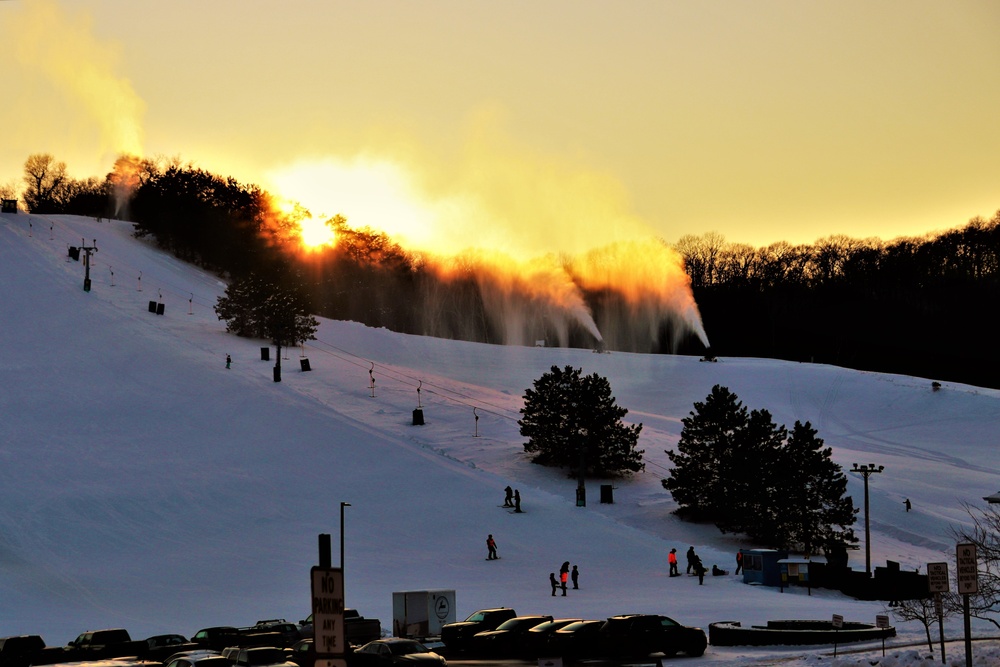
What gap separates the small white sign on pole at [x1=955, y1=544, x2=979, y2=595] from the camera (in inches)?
707

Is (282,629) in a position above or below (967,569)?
below

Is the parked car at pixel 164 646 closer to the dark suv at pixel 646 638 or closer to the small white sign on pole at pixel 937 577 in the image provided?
the dark suv at pixel 646 638

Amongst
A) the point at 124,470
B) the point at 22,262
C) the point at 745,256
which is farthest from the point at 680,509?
the point at 745,256

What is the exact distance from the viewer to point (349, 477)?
54062 mm

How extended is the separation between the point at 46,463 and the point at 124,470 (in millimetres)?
3542

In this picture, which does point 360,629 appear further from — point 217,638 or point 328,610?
point 328,610

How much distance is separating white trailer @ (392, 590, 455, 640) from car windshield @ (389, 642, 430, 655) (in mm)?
7254

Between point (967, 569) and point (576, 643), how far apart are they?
10733 mm

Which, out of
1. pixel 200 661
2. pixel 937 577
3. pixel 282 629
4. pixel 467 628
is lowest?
pixel 282 629

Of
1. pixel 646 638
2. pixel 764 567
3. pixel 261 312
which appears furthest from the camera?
pixel 261 312

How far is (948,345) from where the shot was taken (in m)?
117

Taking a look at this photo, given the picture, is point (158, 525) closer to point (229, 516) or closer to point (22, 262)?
point (229, 516)

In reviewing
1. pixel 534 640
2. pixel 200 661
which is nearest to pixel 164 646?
pixel 200 661

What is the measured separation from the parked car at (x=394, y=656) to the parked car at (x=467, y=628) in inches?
189
